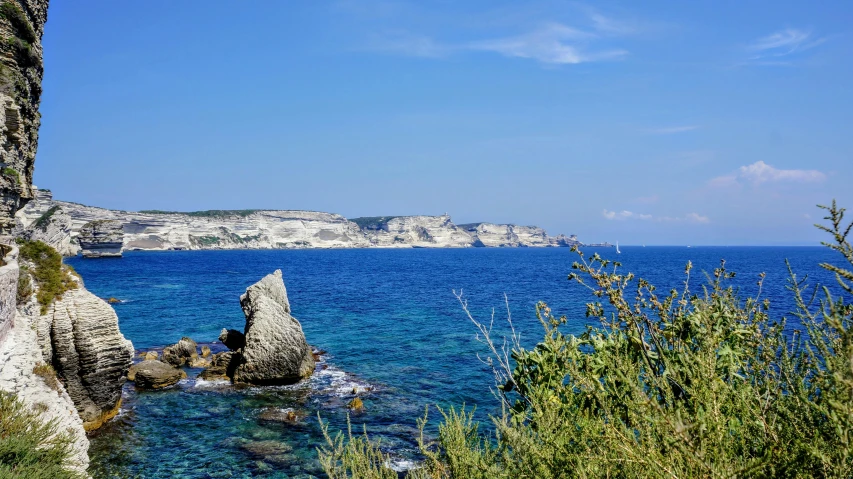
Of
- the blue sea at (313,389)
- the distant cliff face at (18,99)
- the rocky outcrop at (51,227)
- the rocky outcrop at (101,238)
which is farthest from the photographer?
the rocky outcrop at (101,238)

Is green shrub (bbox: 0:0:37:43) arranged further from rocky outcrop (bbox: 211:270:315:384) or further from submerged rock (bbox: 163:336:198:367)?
submerged rock (bbox: 163:336:198:367)

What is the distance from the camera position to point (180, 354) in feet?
87.8

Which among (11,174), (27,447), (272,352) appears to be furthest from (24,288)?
(272,352)

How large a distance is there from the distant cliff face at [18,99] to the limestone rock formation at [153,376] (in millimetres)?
9096

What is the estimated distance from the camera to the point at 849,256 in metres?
3.23

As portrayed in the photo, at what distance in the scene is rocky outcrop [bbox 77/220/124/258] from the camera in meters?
112

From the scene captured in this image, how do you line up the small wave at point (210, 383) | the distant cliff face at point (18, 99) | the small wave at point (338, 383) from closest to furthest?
the distant cliff face at point (18, 99) < the small wave at point (338, 383) < the small wave at point (210, 383)

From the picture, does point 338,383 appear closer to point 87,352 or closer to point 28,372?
point 87,352

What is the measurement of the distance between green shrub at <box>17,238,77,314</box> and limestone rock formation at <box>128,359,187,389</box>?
19.5 feet

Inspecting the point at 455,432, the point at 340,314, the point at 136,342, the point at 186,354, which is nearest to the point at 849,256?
the point at 455,432

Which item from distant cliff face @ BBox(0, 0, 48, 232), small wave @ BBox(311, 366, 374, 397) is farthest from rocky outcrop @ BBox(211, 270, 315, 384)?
distant cliff face @ BBox(0, 0, 48, 232)

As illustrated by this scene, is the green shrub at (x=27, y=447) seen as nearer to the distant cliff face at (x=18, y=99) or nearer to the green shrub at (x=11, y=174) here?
the green shrub at (x=11, y=174)

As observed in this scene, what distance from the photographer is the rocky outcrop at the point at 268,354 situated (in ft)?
76.2

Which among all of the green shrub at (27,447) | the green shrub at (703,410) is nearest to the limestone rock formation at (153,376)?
the green shrub at (27,447)
